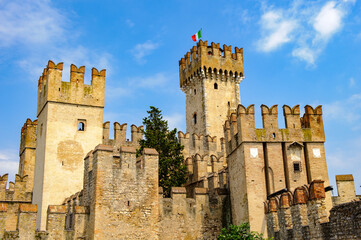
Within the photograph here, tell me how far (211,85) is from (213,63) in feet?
9.09

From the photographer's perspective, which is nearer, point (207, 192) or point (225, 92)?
point (207, 192)

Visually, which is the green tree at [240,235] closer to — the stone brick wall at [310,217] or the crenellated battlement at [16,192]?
the stone brick wall at [310,217]

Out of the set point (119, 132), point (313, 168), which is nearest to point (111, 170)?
point (313, 168)

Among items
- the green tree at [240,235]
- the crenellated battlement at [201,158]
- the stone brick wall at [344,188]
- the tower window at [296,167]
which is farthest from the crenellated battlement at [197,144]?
the green tree at [240,235]

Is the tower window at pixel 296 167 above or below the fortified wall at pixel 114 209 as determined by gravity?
above

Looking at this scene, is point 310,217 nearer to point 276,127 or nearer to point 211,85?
point 276,127

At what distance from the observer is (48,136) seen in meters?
28.2

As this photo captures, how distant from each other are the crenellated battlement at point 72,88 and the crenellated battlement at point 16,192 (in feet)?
17.7

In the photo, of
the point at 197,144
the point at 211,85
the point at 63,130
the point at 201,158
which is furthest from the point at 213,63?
the point at 63,130

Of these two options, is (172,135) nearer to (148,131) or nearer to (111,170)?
(148,131)

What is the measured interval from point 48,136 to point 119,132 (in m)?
7.18

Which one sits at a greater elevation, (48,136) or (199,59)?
(199,59)

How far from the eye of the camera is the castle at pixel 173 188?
17.8 metres

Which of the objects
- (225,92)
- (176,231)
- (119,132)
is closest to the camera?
(176,231)
